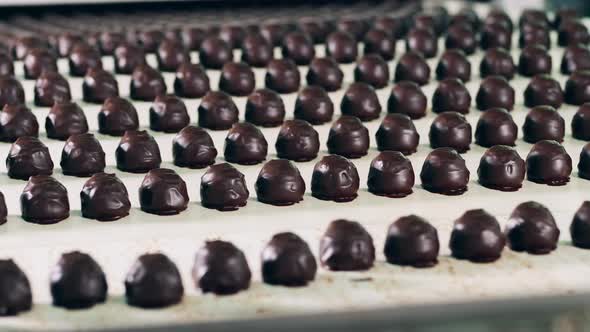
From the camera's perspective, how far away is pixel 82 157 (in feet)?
7.36

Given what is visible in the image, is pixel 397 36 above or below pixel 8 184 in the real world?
above

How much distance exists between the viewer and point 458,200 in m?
2.17

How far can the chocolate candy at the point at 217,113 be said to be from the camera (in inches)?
101

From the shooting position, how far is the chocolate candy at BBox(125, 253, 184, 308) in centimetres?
167

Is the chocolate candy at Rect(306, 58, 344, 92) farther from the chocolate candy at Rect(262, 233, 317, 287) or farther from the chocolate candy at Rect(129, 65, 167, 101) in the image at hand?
the chocolate candy at Rect(262, 233, 317, 287)

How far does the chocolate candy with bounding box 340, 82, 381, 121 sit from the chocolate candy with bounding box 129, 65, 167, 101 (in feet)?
1.56

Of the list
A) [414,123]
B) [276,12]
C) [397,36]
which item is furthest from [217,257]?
[276,12]

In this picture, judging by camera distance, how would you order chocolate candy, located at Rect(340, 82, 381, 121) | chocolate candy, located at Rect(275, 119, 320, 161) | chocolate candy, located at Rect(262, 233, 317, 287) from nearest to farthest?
chocolate candy, located at Rect(262, 233, 317, 287) < chocolate candy, located at Rect(275, 119, 320, 161) < chocolate candy, located at Rect(340, 82, 381, 121)

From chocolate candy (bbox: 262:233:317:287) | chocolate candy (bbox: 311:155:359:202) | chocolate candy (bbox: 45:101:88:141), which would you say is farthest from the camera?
chocolate candy (bbox: 45:101:88:141)

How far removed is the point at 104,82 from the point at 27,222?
2.59 ft

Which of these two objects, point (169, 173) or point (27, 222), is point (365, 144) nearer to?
point (169, 173)

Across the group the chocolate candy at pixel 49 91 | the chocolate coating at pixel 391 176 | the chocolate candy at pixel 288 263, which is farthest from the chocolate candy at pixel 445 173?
the chocolate candy at pixel 49 91

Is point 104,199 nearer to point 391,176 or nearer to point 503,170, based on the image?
point 391,176

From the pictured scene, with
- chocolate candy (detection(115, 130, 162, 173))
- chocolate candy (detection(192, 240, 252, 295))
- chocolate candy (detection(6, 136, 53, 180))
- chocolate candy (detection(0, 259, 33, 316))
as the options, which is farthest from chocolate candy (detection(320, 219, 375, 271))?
chocolate candy (detection(6, 136, 53, 180))
